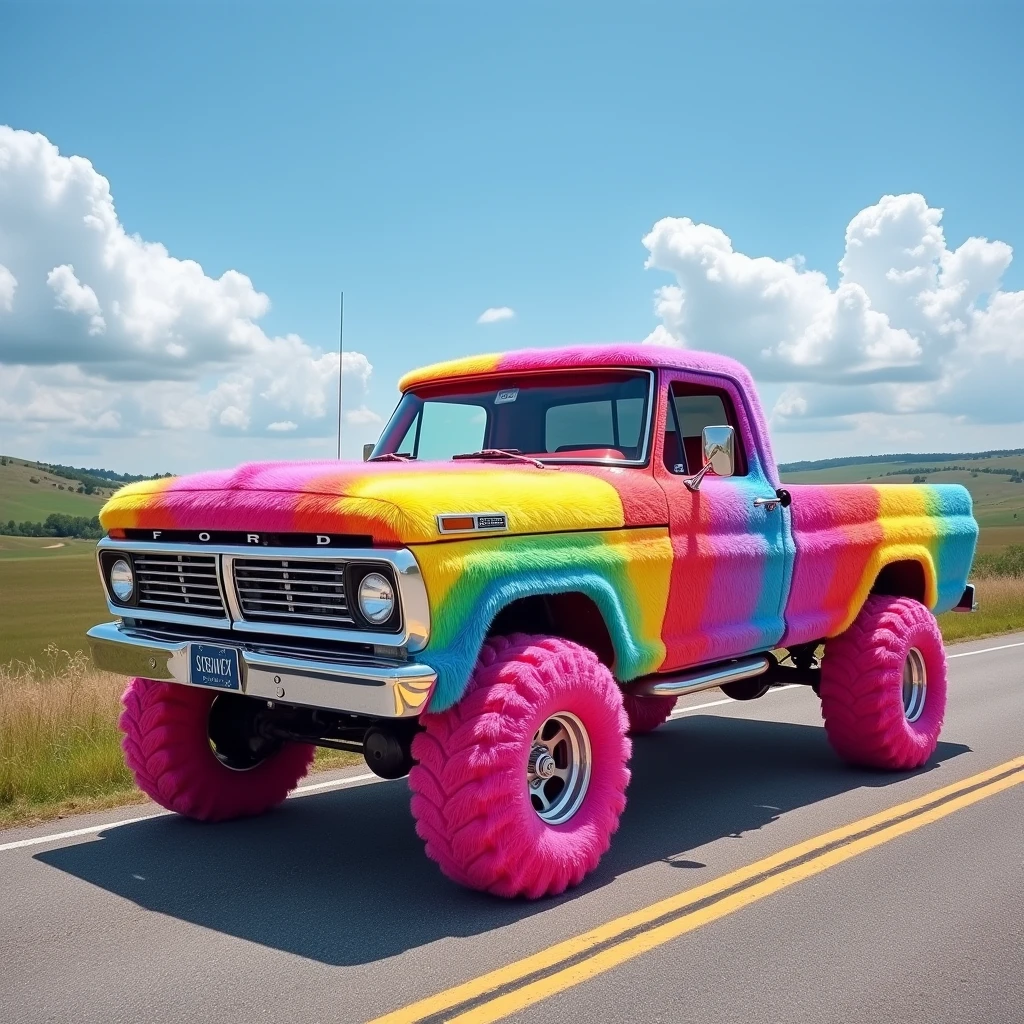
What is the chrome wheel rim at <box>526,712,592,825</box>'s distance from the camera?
→ 495cm

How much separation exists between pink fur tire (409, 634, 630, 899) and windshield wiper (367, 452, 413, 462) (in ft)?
5.80

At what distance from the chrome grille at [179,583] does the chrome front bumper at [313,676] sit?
15 centimetres

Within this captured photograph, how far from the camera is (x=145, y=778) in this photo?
5.85 metres

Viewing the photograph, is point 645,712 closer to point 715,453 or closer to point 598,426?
point 598,426

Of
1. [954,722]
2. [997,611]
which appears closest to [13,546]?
[997,611]

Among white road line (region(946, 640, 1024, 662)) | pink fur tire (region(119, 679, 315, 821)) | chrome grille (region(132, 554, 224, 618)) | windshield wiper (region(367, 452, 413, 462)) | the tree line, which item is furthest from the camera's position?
the tree line

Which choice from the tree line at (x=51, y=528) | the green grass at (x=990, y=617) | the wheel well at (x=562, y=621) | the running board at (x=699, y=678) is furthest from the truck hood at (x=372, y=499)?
the tree line at (x=51, y=528)

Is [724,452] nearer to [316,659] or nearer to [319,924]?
[316,659]

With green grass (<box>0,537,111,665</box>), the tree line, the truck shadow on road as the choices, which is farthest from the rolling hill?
the truck shadow on road

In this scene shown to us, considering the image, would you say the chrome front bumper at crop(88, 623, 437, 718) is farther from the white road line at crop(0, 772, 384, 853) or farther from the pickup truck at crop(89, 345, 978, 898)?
the white road line at crop(0, 772, 384, 853)

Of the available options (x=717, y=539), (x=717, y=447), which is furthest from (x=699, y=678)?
(x=717, y=447)

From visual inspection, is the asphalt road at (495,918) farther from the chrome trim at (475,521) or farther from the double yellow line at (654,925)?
the chrome trim at (475,521)

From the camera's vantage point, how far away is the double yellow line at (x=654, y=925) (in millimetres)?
3654

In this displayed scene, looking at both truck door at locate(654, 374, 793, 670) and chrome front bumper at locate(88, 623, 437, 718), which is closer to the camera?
chrome front bumper at locate(88, 623, 437, 718)
